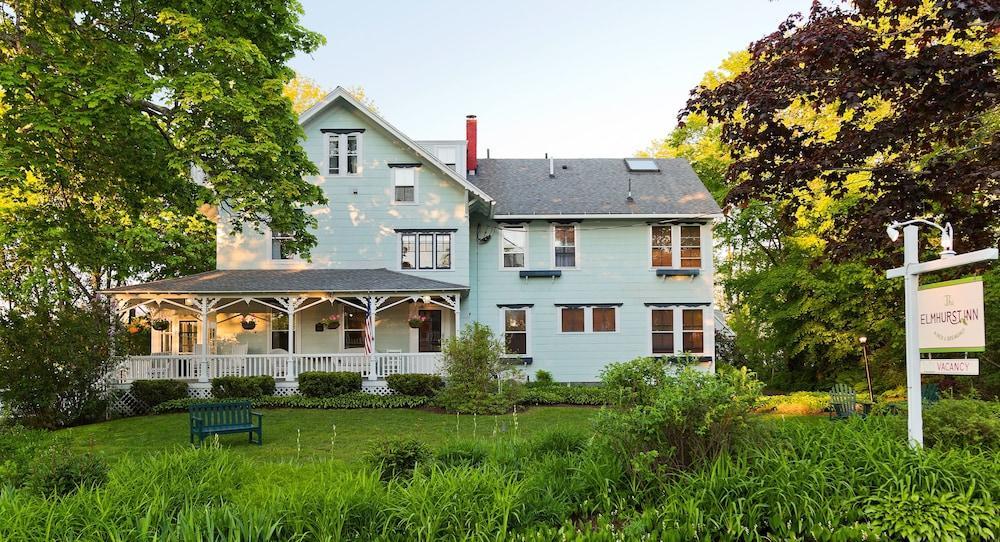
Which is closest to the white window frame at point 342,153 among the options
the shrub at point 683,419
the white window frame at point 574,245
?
the white window frame at point 574,245

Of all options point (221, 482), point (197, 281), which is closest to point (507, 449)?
point (221, 482)

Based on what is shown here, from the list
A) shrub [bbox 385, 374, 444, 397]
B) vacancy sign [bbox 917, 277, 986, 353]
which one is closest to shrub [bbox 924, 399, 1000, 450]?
vacancy sign [bbox 917, 277, 986, 353]

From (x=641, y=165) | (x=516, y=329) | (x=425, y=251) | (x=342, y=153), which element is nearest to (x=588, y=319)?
(x=516, y=329)

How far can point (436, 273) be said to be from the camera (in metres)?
20.7

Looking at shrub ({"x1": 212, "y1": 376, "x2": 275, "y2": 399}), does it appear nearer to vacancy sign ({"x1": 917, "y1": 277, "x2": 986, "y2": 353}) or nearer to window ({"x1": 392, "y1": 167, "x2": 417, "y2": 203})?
window ({"x1": 392, "y1": 167, "x2": 417, "y2": 203})

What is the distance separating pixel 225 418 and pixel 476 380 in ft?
20.6

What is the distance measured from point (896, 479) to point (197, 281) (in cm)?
1878

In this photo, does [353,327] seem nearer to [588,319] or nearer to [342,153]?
[342,153]

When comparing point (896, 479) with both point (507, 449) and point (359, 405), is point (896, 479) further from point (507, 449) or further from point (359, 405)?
point (359, 405)

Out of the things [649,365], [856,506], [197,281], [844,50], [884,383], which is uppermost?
[844,50]

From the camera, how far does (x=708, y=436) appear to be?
5.89 meters

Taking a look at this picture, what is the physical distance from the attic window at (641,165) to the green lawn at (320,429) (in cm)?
1077

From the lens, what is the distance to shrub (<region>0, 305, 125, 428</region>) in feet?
46.3

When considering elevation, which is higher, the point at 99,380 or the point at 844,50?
the point at 844,50
